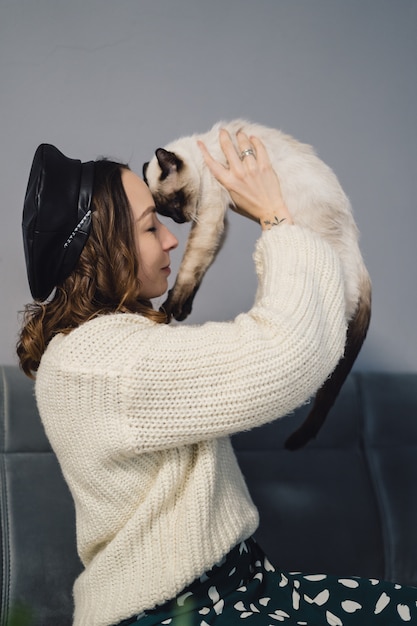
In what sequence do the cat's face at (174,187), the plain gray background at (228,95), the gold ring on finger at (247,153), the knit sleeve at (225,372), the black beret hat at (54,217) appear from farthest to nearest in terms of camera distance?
the plain gray background at (228,95) → the cat's face at (174,187) → the gold ring on finger at (247,153) → the black beret hat at (54,217) → the knit sleeve at (225,372)

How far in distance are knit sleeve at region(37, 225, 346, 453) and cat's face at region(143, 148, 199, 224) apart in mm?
436

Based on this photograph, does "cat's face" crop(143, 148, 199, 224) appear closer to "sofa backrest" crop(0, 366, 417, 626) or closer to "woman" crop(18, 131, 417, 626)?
"woman" crop(18, 131, 417, 626)

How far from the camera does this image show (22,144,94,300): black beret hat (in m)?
1.09

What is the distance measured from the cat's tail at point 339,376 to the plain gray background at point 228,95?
0.25 m

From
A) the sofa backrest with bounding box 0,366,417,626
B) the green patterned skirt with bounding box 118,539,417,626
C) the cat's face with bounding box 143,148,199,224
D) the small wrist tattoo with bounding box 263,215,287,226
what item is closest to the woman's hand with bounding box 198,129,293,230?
the small wrist tattoo with bounding box 263,215,287,226

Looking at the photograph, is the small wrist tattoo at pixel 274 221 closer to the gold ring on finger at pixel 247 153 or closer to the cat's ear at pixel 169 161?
the gold ring on finger at pixel 247 153

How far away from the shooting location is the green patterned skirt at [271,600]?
40.0 inches

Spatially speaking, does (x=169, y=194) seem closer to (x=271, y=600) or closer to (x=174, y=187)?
(x=174, y=187)

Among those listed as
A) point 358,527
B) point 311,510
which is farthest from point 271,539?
point 358,527

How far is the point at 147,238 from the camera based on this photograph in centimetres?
119

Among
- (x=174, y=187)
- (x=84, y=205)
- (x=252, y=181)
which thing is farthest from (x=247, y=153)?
(x=84, y=205)

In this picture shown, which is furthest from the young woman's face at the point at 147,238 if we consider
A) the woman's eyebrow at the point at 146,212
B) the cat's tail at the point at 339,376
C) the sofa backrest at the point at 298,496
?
the sofa backrest at the point at 298,496

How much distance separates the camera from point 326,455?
5.98 ft

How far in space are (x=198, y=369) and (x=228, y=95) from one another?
3.25 feet
